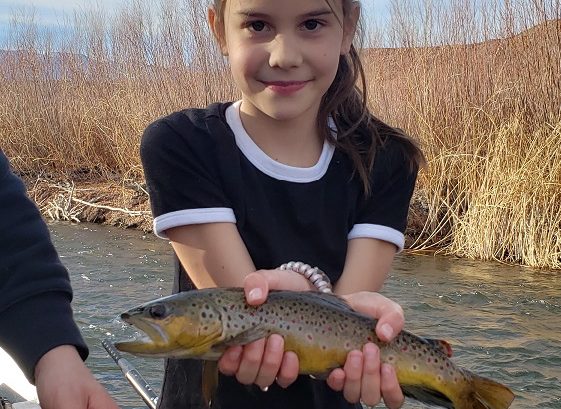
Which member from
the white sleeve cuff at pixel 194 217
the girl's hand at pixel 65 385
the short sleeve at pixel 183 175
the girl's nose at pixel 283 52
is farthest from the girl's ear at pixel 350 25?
the girl's hand at pixel 65 385

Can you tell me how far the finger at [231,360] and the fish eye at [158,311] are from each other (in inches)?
7.0

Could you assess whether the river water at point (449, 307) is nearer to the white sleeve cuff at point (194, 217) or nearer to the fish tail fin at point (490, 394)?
the white sleeve cuff at point (194, 217)

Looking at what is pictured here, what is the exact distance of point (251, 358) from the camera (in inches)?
71.4

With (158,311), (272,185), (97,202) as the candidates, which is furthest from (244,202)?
(97,202)

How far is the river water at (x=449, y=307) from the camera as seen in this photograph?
536 cm

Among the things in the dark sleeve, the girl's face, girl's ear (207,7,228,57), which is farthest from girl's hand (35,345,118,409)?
girl's ear (207,7,228,57)

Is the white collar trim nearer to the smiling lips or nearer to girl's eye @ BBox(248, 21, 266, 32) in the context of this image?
the smiling lips

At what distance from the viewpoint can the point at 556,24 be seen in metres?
Answer: 7.90

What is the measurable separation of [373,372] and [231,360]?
1.13 feet

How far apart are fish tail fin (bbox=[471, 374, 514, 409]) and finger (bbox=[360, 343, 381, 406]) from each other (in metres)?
0.26

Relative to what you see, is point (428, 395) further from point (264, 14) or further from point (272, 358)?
point (264, 14)

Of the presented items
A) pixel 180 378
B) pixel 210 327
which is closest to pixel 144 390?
pixel 180 378

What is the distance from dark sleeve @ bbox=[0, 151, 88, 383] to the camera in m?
1.60

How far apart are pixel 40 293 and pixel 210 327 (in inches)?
14.7
